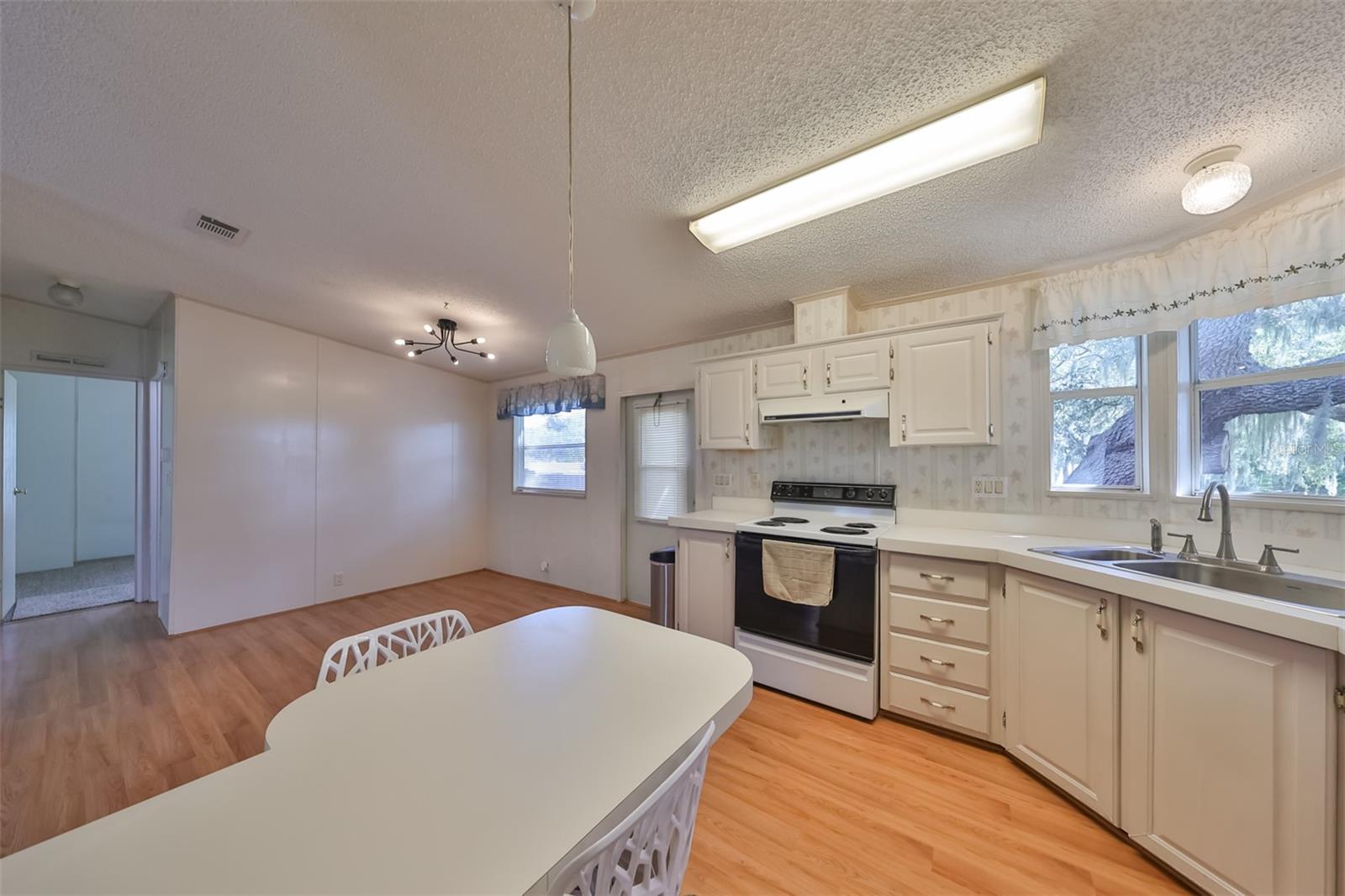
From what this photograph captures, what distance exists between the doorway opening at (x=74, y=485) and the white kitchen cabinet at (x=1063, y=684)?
7104mm

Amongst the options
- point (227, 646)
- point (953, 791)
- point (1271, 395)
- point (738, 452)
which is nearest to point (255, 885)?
point (953, 791)

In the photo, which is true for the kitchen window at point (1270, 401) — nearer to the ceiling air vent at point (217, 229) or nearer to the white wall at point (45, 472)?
the ceiling air vent at point (217, 229)

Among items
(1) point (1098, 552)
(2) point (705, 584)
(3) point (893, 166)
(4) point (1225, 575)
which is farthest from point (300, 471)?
(4) point (1225, 575)

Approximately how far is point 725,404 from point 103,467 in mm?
7868

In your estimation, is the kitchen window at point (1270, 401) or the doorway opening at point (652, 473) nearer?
the kitchen window at point (1270, 401)

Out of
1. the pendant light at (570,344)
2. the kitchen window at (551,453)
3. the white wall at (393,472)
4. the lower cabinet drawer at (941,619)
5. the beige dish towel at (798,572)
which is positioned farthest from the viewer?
the kitchen window at (551,453)

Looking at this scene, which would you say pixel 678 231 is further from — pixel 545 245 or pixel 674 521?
pixel 674 521

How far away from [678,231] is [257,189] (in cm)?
199

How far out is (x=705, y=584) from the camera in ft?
8.93

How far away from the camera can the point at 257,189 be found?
203 centimetres

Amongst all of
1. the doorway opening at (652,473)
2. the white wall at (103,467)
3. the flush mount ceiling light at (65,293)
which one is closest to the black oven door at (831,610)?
the doorway opening at (652,473)

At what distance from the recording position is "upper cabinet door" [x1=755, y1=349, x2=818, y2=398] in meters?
2.64

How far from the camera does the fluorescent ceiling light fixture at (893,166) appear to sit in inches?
52.6

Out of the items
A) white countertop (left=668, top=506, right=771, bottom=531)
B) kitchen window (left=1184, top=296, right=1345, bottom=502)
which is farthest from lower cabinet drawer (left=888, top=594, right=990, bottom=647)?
kitchen window (left=1184, top=296, right=1345, bottom=502)
